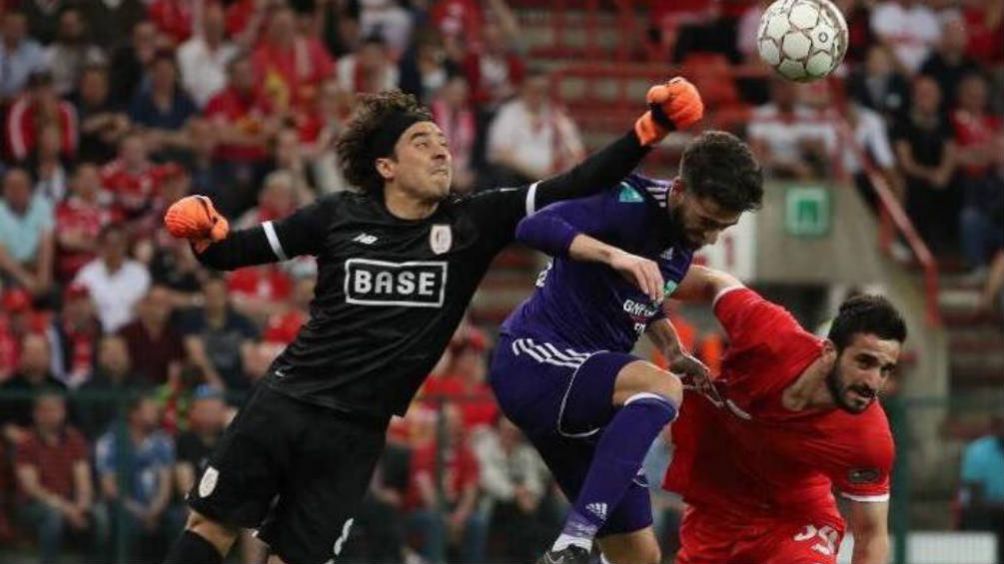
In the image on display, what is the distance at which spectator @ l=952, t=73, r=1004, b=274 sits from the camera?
65.6ft

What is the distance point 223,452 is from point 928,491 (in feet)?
24.1

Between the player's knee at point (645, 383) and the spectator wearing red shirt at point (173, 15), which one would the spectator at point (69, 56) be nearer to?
the spectator wearing red shirt at point (173, 15)

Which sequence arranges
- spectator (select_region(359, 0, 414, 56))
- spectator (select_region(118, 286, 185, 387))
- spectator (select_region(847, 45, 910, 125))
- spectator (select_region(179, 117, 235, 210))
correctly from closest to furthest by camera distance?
spectator (select_region(118, 286, 185, 387)) < spectator (select_region(179, 117, 235, 210)) < spectator (select_region(359, 0, 414, 56)) < spectator (select_region(847, 45, 910, 125))

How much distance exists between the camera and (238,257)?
33.0 feet

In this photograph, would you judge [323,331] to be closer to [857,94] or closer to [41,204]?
[41,204]

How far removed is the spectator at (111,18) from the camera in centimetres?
1900

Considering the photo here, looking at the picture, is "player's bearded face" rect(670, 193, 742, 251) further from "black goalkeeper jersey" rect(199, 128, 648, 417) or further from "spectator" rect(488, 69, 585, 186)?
"spectator" rect(488, 69, 585, 186)

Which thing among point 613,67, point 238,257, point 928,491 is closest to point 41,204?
point 613,67

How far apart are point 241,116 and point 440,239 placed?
8.67 metres

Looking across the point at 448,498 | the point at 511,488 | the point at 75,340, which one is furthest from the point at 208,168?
the point at 511,488

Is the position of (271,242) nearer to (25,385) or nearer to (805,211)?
(25,385)

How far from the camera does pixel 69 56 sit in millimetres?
18609

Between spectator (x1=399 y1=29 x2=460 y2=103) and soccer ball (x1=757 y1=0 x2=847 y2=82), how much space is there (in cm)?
869

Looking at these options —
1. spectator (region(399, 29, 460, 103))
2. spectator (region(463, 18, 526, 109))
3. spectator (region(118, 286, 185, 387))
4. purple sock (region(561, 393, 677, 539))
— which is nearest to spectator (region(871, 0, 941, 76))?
spectator (region(463, 18, 526, 109))
